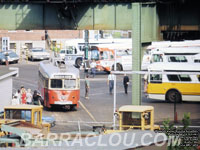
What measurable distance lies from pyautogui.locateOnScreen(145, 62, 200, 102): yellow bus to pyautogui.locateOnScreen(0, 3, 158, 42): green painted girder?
9.30m

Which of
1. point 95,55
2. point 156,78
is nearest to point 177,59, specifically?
point 156,78

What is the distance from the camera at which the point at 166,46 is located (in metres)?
53.4

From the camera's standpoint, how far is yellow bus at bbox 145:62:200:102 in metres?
38.3

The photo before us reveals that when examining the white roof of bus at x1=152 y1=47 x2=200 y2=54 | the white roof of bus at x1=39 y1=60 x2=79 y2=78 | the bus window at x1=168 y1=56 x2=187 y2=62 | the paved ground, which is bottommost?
the paved ground

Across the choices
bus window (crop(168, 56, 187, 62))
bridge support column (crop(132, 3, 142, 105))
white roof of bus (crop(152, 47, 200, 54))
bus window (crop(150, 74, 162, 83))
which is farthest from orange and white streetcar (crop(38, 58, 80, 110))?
white roof of bus (crop(152, 47, 200, 54))

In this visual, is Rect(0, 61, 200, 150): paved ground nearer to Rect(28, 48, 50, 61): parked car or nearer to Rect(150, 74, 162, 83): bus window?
Rect(150, 74, 162, 83): bus window

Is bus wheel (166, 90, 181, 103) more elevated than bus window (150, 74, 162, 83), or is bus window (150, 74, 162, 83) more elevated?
bus window (150, 74, 162, 83)

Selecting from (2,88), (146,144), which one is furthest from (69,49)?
(146,144)

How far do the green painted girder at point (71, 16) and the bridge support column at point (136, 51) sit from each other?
1.72 m

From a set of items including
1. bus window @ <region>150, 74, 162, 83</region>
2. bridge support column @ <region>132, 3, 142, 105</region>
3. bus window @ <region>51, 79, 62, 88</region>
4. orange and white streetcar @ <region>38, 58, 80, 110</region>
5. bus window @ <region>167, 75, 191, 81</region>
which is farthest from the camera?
bus window @ <region>150, 74, 162, 83</region>

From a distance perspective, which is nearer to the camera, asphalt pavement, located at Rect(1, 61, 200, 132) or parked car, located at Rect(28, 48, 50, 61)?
asphalt pavement, located at Rect(1, 61, 200, 132)

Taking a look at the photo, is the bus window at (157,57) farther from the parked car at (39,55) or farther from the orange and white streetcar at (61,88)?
the parked car at (39,55)

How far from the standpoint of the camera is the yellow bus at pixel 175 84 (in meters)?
38.3

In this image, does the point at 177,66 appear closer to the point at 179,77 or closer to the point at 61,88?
the point at 179,77
